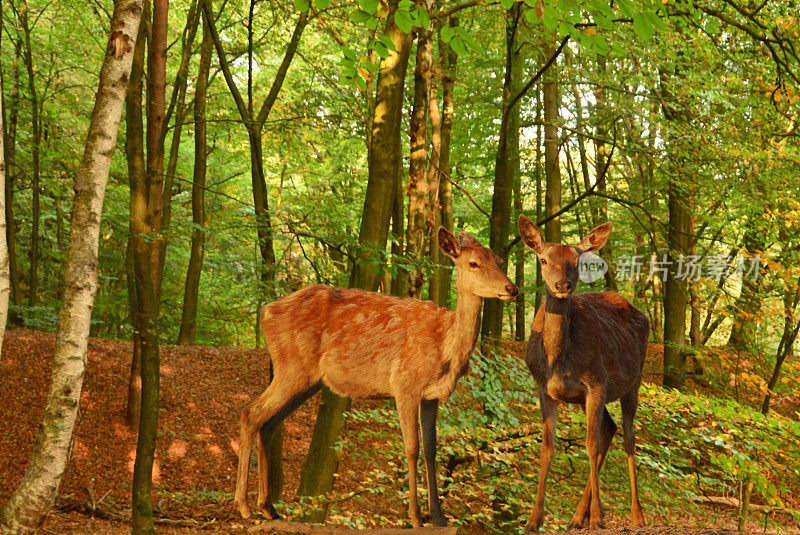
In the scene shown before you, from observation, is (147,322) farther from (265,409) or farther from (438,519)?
(438,519)

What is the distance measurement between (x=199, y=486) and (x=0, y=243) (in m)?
8.74

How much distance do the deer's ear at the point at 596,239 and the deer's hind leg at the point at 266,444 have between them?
4.66 feet

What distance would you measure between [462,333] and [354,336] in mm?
527

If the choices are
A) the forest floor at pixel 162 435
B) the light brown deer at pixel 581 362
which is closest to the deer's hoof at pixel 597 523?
the light brown deer at pixel 581 362

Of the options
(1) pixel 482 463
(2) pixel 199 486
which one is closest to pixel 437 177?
(1) pixel 482 463

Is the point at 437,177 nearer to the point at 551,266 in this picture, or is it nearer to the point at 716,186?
the point at 716,186

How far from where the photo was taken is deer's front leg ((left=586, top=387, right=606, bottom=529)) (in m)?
2.72

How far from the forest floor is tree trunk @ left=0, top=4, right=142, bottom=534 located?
441cm

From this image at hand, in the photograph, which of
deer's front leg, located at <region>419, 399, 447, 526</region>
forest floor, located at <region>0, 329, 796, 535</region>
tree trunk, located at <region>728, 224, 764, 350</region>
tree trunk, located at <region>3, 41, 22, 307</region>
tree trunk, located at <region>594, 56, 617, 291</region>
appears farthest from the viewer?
tree trunk, located at <region>3, 41, 22, 307</region>

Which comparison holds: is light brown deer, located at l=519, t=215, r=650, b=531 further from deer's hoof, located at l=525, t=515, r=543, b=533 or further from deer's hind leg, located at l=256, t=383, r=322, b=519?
deer's hind leg, located at l=256, t=383, r=322, b=519

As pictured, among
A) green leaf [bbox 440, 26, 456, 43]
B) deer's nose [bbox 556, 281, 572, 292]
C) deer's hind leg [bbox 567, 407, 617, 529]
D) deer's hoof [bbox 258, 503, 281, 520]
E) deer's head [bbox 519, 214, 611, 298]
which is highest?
green leaf [bbox 440, 26, 456, 43]

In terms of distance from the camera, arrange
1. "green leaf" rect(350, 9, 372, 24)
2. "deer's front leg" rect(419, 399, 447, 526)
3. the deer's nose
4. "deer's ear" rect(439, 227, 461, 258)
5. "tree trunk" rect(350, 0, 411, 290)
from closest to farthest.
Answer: the deer's nose → "deer's ear" rect(439, 227, 461, 258) → "deer's front leg" rect(419, 399, 447, 526) → "green leaf" rect(350, 9, 372, 24) → "tree trunk" rect(350, 0, 411, 290)

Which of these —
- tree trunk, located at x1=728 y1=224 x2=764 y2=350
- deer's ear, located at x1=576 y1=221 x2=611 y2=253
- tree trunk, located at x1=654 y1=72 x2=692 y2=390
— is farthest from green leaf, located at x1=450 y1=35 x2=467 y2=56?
tree trunk, located at x1=728 y1=224 x2=764 y2=350

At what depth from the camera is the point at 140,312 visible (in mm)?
6844
